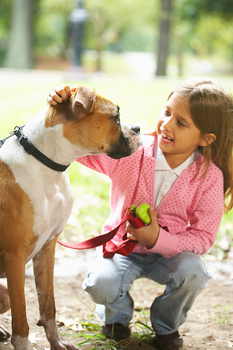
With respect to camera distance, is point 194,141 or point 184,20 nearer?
point 194,141

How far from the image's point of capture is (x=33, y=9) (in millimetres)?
20641

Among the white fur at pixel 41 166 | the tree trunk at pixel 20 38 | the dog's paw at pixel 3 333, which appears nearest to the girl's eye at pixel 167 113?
the white fur at pixel 41 166

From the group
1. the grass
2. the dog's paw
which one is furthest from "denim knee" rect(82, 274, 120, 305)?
the grass

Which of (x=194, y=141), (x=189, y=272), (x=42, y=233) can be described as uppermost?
(x=194, y=141)

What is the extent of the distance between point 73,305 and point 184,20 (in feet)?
56.8

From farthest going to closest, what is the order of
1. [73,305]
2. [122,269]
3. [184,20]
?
[184,20], [73,305], [122,269]

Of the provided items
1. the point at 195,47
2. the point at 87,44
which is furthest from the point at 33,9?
the point at 195,47

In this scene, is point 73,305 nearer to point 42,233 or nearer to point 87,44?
point 42,233

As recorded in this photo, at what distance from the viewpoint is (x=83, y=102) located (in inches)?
82.4

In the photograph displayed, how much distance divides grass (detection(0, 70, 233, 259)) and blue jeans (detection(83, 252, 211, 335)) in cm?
143

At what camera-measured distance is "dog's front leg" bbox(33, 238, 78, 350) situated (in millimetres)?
2486

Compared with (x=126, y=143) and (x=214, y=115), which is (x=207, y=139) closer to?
(x=214, y=115)

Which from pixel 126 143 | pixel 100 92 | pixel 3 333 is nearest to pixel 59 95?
pixel 126 143

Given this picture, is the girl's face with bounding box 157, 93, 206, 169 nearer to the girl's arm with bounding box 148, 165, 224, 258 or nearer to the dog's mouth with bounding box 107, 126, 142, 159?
the girl's arm with bounding box 148, 165, 224, 258
